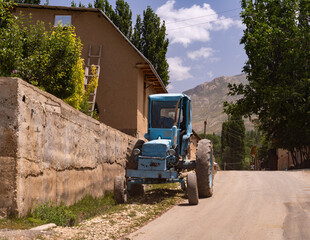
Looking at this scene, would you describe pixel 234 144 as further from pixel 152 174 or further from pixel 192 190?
pixel 192 190

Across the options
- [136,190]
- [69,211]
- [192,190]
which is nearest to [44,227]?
[69,211]

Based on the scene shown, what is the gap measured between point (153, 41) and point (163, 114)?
22489mm

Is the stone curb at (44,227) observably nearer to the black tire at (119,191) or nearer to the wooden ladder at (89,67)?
the black tire at (119,191)

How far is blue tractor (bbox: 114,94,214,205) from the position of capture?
9.98 m

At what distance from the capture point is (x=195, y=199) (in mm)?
9672

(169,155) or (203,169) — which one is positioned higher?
(169,155)

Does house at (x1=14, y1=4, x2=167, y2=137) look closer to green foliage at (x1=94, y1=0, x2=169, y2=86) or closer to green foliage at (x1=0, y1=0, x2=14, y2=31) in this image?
green foliage at (x1=0, y1=0, x2=14, y2=31)

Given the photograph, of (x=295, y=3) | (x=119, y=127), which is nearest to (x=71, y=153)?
(x=119, y=127)

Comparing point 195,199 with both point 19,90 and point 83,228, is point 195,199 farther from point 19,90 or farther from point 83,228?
point 19,90

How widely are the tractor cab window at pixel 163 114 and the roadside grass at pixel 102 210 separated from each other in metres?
2.01

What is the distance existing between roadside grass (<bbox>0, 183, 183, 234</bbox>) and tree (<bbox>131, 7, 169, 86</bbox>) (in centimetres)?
2100

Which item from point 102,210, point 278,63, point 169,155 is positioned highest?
point 278,63

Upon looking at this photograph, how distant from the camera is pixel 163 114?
455 inches

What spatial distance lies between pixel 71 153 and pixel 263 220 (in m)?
4.27
